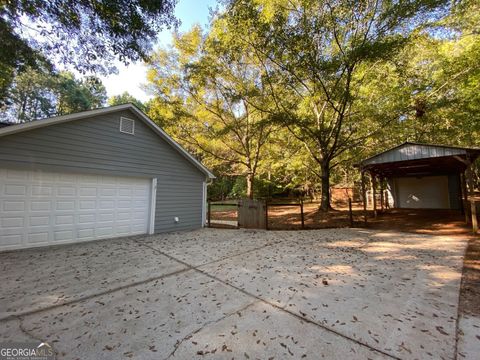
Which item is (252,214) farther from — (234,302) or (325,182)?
(234,302)

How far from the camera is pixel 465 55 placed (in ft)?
33.9

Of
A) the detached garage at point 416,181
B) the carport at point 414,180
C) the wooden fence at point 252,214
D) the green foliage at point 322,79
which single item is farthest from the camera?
the detached garage at point 416,181

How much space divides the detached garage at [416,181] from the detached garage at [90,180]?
8899mm

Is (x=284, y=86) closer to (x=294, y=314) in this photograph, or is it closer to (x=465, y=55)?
(x=465, y=55)

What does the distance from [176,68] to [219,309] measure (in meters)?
14.4

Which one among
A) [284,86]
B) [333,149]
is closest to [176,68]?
[284,86]

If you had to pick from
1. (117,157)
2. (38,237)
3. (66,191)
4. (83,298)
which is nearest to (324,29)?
(117,157)

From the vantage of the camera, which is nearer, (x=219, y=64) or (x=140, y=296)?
(x=140, y=296)

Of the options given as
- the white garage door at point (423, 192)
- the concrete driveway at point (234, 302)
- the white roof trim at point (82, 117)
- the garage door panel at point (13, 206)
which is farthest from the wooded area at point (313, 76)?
the concrete driveway at point (234, 302)

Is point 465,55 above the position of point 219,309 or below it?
above

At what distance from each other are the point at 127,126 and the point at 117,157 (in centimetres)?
115

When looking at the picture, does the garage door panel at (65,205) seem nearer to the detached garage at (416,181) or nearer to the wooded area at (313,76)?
the wooded area at (313,76)

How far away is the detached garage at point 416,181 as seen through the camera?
1068 cm

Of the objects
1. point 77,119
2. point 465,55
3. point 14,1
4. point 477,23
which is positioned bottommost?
point 77,119
